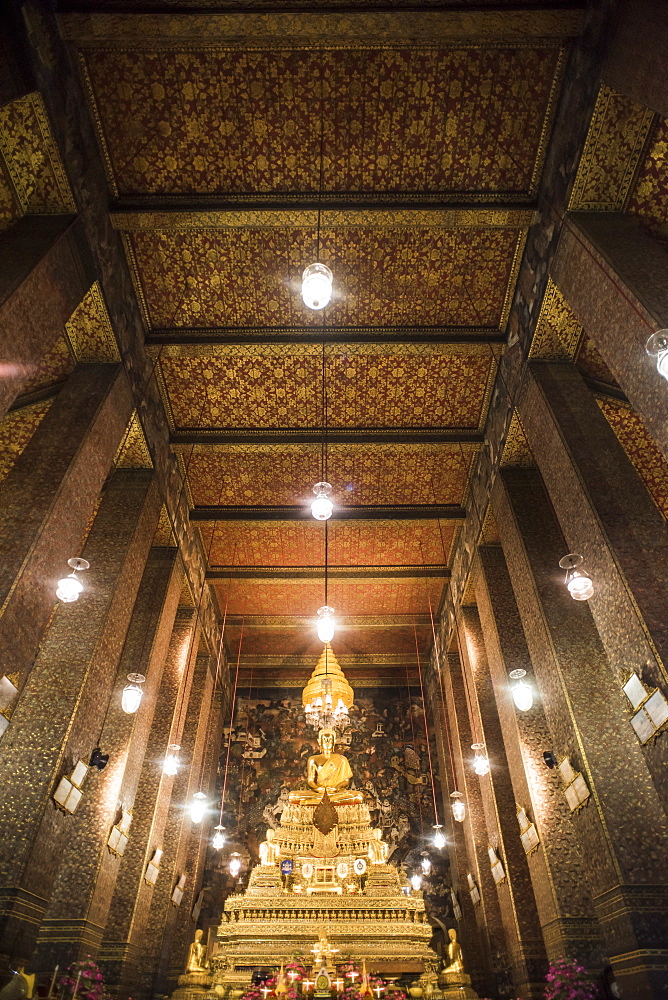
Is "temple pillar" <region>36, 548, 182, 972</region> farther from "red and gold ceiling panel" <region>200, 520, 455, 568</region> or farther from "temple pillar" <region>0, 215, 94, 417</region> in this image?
A: "temple pillar" <region>0, 215, 94, 417</region>

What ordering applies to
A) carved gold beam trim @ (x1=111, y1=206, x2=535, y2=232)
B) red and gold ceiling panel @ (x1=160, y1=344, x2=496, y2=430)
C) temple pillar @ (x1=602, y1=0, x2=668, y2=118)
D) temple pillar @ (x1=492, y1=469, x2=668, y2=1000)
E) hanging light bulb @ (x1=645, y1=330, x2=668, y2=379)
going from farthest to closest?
1. red and gold ceiling panel @ (x1=160, y1=344, x2=496, y2=430)
2. carved gold beam trim @ (x1=111, y1=206, x2=535, y2=232)
3. temple pillar @ (x1=492, y1=469, x2=668, y2=1000)
4. temple pillar @ (x1=602, y1=0, x2=668, y2=118)
5. hanging light bulb @ (x1=645, y1=330, x2=668, y2=379)

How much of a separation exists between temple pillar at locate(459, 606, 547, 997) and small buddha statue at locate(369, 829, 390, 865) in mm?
2281

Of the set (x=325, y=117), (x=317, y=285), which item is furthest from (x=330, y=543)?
(x=317, y=285)

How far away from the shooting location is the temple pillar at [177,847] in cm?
963

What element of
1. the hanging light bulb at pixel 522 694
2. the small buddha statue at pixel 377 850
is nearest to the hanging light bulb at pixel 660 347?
the hanging light bulb at pixel 522 694

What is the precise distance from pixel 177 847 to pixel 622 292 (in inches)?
424

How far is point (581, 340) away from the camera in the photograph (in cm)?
717

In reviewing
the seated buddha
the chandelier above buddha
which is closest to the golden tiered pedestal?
the seated buddha

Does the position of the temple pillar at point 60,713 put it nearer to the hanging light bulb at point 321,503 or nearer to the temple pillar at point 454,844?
the hanging light bulb at point 321,503

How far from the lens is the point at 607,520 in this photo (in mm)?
5770

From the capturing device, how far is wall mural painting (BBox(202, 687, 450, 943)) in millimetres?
13094

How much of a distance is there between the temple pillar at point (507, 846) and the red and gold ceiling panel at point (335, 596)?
2.42 meters

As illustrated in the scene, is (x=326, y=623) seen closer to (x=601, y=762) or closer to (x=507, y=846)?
(x=601, y=762)

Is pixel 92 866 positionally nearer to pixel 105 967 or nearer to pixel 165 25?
pixel 105 967
